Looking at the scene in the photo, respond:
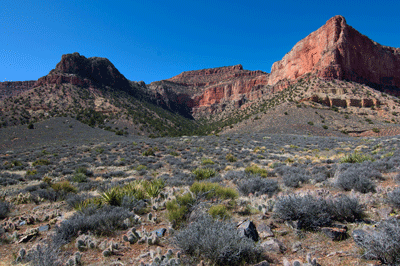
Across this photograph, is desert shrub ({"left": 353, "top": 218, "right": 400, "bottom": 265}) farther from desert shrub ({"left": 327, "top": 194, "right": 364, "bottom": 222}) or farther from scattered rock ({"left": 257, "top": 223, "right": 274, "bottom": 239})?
scattered rock ({"left": 257, "top": 223, "right": 274, "bottom": 239})

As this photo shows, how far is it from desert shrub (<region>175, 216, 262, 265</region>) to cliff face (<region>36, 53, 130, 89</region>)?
237 feet

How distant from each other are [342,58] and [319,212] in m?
64.1

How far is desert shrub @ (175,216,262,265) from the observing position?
2.43m

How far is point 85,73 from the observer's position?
66500mm

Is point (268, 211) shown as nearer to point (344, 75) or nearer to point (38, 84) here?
point (344, 75)

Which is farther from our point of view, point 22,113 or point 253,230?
point 22,113

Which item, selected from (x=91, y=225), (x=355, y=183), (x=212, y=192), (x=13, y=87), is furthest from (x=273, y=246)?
(x=13, y=87)

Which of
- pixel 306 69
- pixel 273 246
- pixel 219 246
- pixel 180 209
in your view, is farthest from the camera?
pixel 306 69

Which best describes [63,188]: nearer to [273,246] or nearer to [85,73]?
[273,246]

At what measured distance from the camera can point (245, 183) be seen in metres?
5.79

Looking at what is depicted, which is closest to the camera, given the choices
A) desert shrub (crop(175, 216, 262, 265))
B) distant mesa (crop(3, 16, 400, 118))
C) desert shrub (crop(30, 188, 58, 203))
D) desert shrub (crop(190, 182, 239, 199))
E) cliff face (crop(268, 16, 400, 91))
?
desert shrub (crop(175, 216, 262, 265))

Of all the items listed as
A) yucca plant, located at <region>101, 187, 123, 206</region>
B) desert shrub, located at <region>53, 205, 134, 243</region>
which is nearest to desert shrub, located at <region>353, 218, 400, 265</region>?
desert shrub, located at <region>53, 205, 134, 243</region>

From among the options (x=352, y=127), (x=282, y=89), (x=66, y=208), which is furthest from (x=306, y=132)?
(x=66, y=208)

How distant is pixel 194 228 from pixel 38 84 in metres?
75.7
